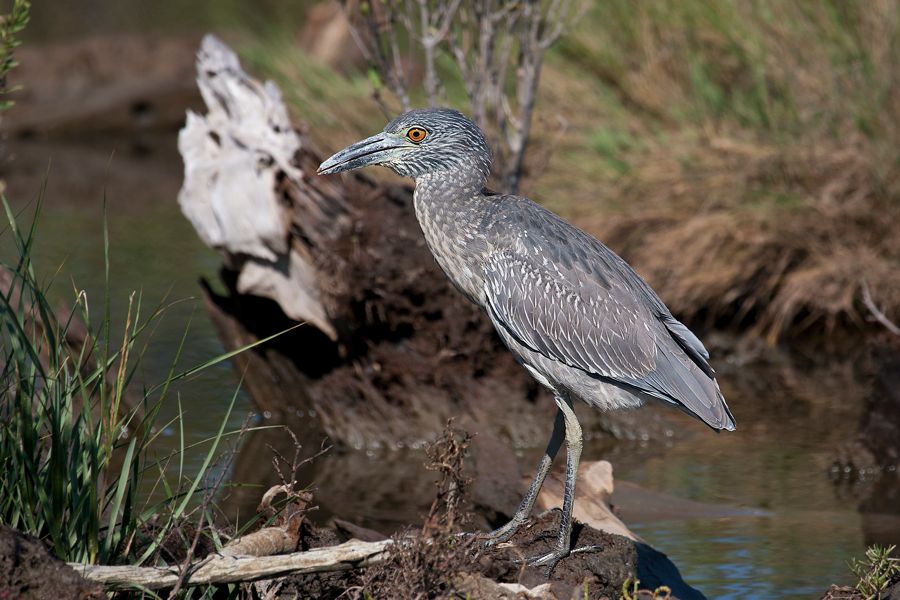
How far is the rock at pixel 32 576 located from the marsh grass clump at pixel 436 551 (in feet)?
2.81

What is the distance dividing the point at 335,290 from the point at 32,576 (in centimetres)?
393

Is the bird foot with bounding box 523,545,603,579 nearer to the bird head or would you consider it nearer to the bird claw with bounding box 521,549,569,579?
the bird claw with bounding box 521,549,569,579

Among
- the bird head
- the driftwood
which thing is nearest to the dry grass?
the driftwood

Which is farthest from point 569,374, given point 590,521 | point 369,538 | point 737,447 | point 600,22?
point 600,22

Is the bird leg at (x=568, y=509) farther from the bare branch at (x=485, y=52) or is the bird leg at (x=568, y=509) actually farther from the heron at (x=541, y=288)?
the bare branch at (x=485, y=52)

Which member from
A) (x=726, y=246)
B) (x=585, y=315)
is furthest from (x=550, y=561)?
(x=726, y=246)

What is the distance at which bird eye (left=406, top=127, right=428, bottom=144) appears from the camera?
15.3 feet

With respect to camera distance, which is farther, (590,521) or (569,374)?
(590,521)

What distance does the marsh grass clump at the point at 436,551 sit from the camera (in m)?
3.58

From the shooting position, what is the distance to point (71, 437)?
12.2ft

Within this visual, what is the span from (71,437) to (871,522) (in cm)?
414

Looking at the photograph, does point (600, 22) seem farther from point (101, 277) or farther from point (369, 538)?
point (369, 538)

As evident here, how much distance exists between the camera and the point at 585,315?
4.66 meters

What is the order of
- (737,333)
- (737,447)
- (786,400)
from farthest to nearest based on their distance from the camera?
(737,333) < (786,400) < (737,447)
